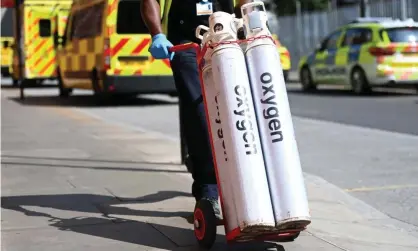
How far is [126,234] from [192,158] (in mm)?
646

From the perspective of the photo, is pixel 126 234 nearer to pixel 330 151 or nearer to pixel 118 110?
pixel 330 151

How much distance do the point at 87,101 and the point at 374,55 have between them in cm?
675

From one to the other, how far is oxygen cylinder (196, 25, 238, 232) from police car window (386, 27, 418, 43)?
1346cm

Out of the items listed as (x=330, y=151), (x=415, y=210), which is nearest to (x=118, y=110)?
(x=330, y=151)

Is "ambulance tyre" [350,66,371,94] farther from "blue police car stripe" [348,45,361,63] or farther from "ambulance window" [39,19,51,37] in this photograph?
"ambulance window" [39,19,51,37]

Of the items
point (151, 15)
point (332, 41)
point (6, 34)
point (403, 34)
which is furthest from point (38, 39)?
point (151, 15)

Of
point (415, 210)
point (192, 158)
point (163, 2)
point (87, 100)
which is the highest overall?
point (163, 2)

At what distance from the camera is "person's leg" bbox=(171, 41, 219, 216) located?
16.3ft

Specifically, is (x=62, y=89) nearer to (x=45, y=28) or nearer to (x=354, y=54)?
(x=45, y=28)

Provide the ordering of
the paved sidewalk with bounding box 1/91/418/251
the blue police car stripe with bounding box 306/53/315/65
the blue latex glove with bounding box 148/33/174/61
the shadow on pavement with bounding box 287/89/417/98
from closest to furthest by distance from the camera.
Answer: the blue latex glove with bounding box 148/33/174/61, the paved sidewalk with bounding box 1/91/418/251, the shadow on pavement with bounding box 287/89/417/98, the blue police car stripe with bounding box 306/53/315/65

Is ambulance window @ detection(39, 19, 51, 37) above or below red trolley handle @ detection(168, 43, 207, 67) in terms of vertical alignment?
below

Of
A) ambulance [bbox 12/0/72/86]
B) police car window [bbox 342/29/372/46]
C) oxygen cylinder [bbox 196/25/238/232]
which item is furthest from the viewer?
ambulance [bbox 12/0/72/86]

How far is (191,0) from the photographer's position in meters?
5.22

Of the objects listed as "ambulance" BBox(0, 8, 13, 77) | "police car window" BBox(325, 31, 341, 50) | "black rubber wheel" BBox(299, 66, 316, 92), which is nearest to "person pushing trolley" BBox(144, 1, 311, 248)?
"police car window" BBox(325, 31, 341, 50)
